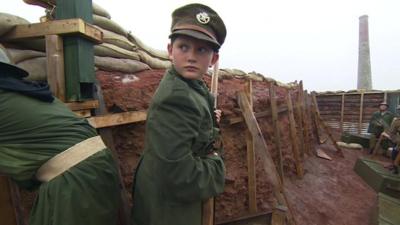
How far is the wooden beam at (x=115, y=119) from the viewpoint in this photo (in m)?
2.27

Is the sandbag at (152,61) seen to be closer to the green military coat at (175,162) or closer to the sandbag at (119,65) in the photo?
the sandbag at (119,65)

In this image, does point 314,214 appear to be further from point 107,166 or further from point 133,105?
point 107,166

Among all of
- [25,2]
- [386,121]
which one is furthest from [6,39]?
[386,121]

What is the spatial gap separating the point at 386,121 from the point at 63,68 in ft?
34.8

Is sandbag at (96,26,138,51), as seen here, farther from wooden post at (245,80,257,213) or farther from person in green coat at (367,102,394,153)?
person in green coat at (367,102,394,153)

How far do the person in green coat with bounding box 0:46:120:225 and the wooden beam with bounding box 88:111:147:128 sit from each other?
0.81 meters

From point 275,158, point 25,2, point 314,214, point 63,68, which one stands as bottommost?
point 314,214

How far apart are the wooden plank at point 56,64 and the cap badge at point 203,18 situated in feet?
4.08

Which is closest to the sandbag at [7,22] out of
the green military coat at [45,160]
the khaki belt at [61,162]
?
the green military coat at [45,160]

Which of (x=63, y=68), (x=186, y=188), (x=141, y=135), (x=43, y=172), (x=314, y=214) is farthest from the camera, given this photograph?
(x=314, y=214)

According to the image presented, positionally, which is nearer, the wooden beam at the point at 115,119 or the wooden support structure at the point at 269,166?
the wooden beam at the point at 115,119

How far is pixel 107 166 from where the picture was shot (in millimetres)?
1490

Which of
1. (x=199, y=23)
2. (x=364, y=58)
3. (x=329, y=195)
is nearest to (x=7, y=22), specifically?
(x=199, y=23)

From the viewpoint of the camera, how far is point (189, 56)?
4.58 feet
